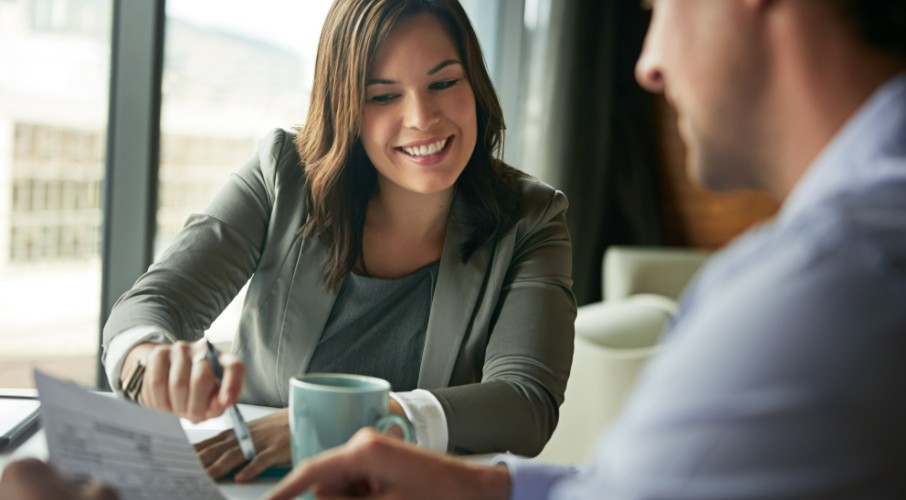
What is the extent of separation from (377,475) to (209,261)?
2.61 ft

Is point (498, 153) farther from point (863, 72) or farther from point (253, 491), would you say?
point (863, 72)

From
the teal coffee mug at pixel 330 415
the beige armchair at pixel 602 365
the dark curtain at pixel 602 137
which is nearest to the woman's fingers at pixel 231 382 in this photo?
the teal coffee mug at pixel 330 415

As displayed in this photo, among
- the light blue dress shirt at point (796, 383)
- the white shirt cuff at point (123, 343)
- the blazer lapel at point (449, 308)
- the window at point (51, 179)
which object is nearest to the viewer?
the light blue dress shirt at point (796, 383)

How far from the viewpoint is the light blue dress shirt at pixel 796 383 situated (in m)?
0.46

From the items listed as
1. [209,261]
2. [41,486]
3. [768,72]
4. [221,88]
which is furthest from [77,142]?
[768,72]

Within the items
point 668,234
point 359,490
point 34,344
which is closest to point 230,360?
point 359,490

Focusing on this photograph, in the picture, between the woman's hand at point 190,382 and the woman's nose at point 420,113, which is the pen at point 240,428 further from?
the woman's nose at point 420,113

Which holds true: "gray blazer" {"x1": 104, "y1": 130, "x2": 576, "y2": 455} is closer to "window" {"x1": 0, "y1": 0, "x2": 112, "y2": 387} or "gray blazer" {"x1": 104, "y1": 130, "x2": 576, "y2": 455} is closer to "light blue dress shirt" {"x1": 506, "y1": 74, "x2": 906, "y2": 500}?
"light blue dress shirt" {"x1": 506, "y1": 74, "x2": 906, "y2": 500}

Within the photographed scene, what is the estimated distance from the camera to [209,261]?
4.92 feet

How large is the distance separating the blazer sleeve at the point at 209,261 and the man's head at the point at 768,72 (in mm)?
897

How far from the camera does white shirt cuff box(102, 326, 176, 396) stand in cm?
122

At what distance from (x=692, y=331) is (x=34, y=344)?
2682 millimetres

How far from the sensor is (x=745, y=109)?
2.03 feet

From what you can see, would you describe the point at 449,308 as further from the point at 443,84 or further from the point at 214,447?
the point at 214,447
